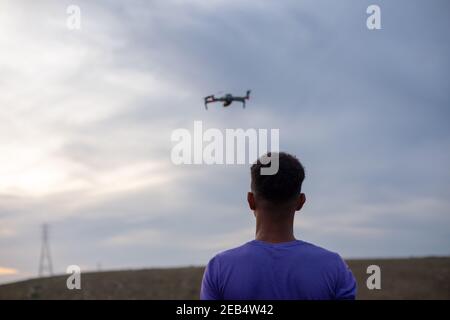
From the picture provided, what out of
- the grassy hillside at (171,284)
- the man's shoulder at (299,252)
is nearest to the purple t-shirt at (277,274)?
the man's shoulder at (299,252)

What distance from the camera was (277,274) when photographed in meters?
3.97

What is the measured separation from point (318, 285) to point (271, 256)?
39 cm

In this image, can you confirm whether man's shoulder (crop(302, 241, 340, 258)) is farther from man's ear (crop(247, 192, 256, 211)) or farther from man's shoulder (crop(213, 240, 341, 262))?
man's ear (crop(247, 192, 256, 211))

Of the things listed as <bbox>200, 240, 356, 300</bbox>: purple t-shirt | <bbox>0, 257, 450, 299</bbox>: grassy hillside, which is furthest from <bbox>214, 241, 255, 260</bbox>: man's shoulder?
<bbox>0, 257, 450, 299</bbox>: grassy hillside

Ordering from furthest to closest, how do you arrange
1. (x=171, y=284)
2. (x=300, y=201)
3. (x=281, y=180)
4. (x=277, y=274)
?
1. (x=171, y=284)
2. (x=300, y=201)
3. (x=281, y=180)
4. (x=277, y=274)

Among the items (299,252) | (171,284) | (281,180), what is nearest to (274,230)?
(299,252)

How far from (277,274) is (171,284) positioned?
159 feet

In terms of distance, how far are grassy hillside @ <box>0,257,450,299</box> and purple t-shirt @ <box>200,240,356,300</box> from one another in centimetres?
4234

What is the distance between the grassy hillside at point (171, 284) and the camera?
4666 cm

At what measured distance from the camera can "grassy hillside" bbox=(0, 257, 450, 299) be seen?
46.7 metres

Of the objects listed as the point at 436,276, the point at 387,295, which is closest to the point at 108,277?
the point at 387,295

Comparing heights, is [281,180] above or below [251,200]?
above

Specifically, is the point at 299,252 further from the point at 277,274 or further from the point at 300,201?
the point at 300,201

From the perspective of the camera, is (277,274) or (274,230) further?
(274,230)
